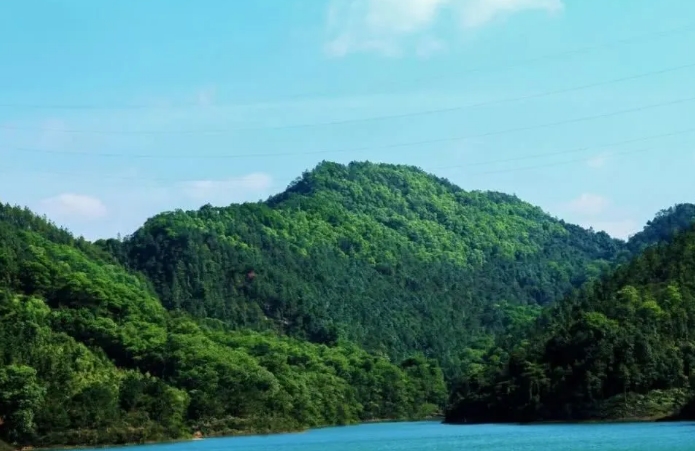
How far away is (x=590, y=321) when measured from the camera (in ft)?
406

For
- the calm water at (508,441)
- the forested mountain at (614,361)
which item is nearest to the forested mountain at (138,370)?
the calm water at (508,441)

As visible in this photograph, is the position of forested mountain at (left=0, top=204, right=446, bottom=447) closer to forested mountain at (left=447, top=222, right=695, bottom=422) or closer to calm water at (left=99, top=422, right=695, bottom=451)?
calm water at (left=99, top=422, right=695, bottom=451)

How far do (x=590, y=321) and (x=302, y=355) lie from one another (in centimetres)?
6308

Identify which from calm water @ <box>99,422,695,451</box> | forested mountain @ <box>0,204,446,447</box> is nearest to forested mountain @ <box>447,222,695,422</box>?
calm water @ <box>99,422,695,451</box>

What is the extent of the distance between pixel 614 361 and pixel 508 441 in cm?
3141

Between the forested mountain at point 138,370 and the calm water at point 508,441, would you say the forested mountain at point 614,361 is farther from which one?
the forested mountain at point 138,370

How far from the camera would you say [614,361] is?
118875 millimetres

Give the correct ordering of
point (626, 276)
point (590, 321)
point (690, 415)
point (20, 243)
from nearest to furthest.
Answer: point (690, 415), point (590, 321), point (626, 276), point (20, 243)

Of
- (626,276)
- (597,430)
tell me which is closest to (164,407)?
(597,430)

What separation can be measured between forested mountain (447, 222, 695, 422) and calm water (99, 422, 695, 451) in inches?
237

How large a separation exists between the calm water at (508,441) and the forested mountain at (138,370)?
19.8 ft

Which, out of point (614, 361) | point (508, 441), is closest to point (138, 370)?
point (614, 361)

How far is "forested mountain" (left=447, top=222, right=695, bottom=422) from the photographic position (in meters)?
117

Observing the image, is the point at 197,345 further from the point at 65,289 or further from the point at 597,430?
the point at 597,430
